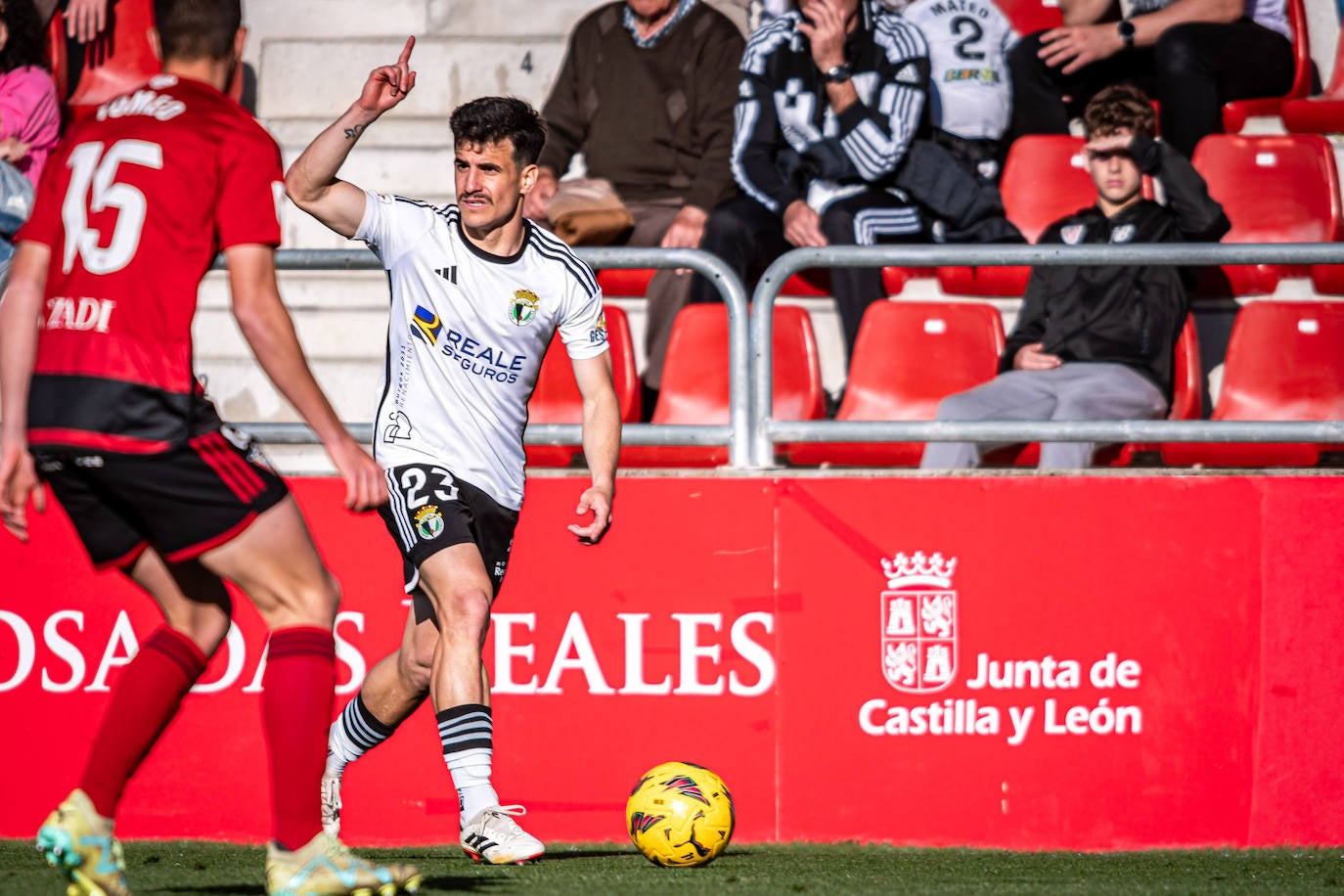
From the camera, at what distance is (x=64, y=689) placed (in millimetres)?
6188

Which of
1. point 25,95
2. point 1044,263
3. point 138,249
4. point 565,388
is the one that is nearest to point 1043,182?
point 1044,263

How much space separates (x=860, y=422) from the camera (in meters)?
5.92

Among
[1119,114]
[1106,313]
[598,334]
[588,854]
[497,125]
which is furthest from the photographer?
[1119,114]

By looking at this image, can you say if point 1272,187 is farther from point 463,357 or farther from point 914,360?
point 463,357

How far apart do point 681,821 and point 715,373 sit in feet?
8.09

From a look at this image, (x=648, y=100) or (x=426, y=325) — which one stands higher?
(x=648, y=100)

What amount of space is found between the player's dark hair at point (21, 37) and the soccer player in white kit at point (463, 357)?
4392 millimetres

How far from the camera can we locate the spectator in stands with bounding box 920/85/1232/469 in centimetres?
648

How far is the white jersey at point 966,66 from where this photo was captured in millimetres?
8289

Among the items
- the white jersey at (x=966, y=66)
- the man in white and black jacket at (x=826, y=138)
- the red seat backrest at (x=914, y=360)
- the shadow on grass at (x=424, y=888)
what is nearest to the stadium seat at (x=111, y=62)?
the man in white and black jacket at (x=826, y=138)

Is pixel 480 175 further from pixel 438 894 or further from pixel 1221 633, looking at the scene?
pixel 1221 633

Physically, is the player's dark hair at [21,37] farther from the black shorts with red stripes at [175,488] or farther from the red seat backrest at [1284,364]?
the red seat backrest at [1284,364]

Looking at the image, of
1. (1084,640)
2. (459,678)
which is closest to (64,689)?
(459,678)

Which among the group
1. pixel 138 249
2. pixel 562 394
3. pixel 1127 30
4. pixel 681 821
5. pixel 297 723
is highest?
pixel 1127 30
